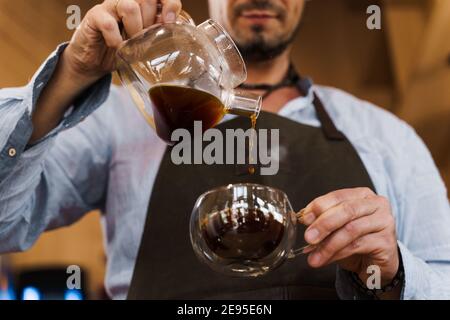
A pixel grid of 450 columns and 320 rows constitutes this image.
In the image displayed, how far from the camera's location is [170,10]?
36.8 inches

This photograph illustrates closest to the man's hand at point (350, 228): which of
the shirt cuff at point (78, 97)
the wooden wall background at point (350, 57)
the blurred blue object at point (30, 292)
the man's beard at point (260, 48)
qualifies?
the shirt cuff at point (78, 97)

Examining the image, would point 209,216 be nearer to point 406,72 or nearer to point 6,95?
point 6,95

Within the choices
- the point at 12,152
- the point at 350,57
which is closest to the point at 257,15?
the point at 12,152

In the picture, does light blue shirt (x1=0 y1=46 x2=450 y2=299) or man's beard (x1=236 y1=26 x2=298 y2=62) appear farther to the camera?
man's beard (x1=236 y1=26 x2=298 y2=62)

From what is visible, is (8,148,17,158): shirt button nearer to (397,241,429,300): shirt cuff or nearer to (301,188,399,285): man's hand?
(301,188,399,285): man's hand

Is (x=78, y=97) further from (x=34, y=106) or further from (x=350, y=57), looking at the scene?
(x=350, y=57)

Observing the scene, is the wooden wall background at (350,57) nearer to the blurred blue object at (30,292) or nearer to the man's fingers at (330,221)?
the blurred blue object at (30,292)

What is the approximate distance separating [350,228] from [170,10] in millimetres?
381

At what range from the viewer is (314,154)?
126 cm

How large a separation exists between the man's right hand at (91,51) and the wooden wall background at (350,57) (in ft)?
3.55

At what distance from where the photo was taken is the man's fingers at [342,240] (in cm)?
84

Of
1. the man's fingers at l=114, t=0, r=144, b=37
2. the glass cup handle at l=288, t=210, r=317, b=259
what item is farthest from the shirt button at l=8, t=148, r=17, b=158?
the glass cup handle at l=288, t=210, r=317, b=259

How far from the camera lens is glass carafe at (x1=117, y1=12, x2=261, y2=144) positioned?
2.91ft
